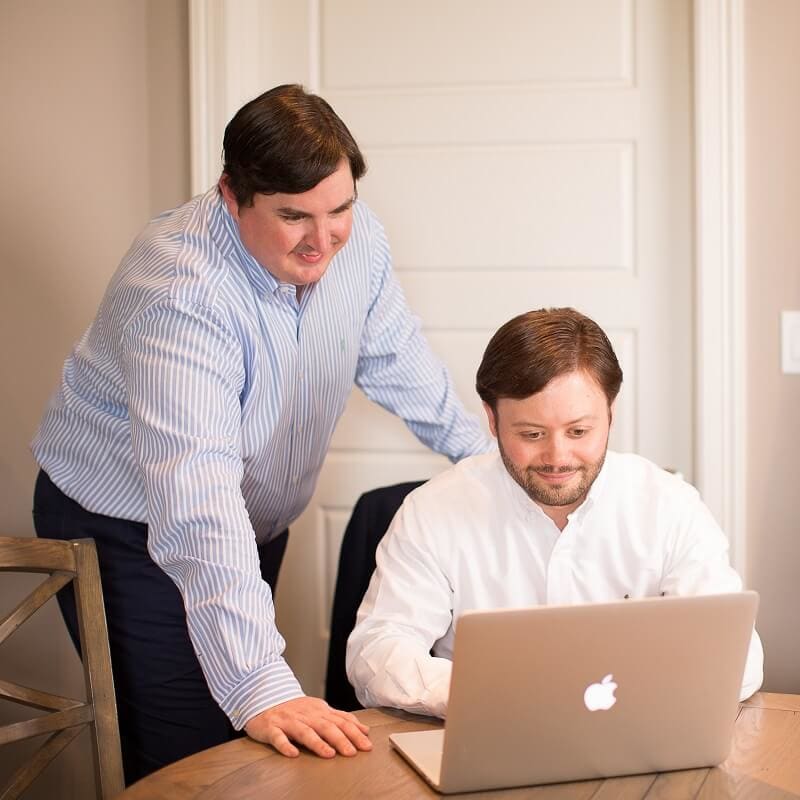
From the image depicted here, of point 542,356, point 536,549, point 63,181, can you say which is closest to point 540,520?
point 536,549

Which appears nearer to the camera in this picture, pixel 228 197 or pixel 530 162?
pixel 228 197

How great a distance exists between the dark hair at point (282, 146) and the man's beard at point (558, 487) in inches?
20.4

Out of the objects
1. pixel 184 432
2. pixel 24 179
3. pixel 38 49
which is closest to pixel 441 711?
pixel 184 432

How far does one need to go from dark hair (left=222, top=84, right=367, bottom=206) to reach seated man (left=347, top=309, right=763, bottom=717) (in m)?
0.37

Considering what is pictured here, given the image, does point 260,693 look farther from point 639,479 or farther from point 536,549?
point 639,479

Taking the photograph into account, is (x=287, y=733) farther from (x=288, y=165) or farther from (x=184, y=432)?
(x=288, y=165)

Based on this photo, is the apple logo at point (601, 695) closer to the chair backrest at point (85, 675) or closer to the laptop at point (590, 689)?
the laptop at point (590, 689)

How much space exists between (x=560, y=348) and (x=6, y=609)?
134 centimetres

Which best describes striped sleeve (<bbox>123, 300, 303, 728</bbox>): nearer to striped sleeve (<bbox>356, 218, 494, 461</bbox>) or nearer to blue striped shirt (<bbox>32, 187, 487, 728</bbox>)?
blue striped shirt (<bbox>32, 187, 487, 728</bbox>)

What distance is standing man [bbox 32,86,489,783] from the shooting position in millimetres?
1482

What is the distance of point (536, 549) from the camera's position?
1699 mm

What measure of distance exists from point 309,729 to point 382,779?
12cm

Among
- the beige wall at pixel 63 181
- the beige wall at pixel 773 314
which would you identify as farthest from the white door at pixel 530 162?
the beige wall at pixel 63 181

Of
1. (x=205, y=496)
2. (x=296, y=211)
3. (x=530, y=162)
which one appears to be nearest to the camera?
(x=205, y=496)
